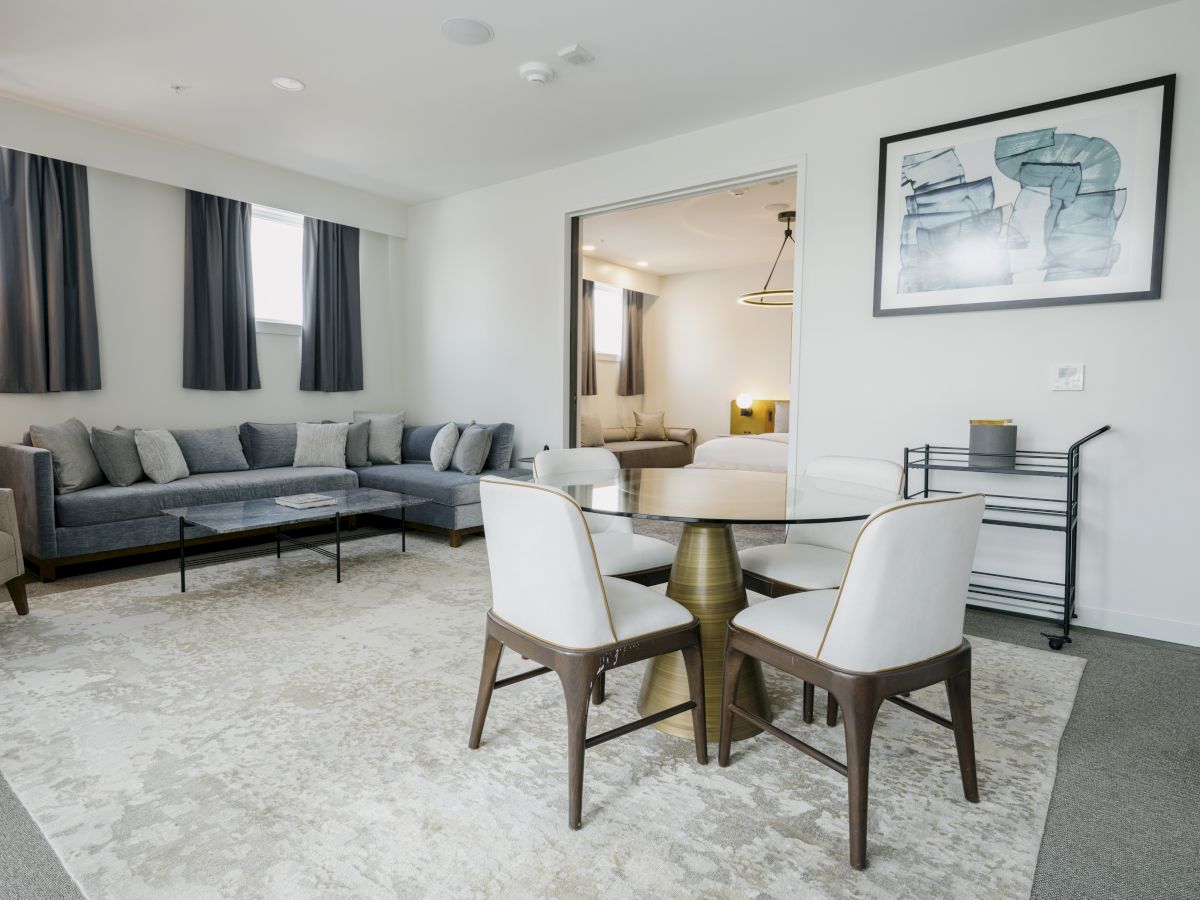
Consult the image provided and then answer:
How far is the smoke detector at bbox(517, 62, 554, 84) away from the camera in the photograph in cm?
334

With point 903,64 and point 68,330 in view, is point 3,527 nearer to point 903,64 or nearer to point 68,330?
point 68,330

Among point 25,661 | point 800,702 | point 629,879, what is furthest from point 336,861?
point 25,661

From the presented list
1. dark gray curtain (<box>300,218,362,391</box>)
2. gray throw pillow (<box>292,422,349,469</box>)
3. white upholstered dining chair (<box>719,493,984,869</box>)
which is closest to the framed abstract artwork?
white upholstered dining chair (<box>719,493,984,869</box>)

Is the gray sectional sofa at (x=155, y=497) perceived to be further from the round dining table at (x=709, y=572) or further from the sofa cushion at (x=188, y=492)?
the round dining table at (x=709, y=572)

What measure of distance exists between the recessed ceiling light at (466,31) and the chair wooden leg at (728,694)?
282 centimetres

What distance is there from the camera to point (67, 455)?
378cm

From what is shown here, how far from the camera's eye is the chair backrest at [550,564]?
156cm

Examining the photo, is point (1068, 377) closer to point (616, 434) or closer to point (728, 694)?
point (728, 694)

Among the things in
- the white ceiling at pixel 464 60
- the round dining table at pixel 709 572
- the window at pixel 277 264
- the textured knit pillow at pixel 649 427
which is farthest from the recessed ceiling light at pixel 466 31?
the textured knit pillow at pixel 649 427

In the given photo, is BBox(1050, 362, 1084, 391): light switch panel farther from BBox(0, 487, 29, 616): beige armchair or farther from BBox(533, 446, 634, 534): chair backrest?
BBox(0, 487, 29, 616): beige armchair

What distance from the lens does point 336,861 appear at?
4.84 ft

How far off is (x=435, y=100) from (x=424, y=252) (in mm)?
2294

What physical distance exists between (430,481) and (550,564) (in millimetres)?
3277

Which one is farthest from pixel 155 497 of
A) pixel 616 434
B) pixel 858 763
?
pixel 616 434
